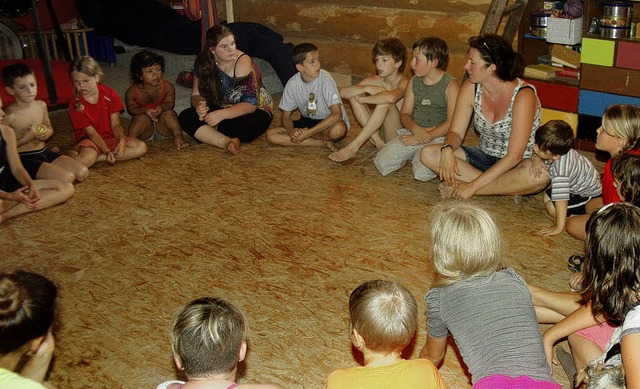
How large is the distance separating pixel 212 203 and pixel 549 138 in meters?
2.05

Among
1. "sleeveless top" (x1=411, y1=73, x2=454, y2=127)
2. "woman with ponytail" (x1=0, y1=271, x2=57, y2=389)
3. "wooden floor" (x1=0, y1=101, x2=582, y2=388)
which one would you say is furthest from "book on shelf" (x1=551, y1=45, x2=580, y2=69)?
"woman with ponytail" (x1=0, y1=271, x2=57, y2=389)

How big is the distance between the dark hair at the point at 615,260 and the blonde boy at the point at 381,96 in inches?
114

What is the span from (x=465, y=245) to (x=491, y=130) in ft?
7.09

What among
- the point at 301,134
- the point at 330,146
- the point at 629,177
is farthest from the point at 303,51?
the point at 629,177

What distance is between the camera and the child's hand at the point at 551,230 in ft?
13.0

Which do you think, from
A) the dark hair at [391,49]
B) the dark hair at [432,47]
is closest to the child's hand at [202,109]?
the dark hair at [391,49]

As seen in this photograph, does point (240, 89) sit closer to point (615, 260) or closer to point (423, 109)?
point (423, 109)

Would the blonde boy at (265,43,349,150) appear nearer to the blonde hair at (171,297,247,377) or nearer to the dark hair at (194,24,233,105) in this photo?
the dark hair at (194,24,233,105)

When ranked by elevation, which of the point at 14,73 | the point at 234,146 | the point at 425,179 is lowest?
the point at 425,179

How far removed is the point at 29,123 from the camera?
15.5 feet

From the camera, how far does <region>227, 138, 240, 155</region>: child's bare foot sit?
5.40m

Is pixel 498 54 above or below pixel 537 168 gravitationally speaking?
above

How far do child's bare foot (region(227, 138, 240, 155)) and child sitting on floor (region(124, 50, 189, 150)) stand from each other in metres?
0.43

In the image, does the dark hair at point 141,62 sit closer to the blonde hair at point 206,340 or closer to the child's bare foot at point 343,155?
the child's bare foot at point 343,155
